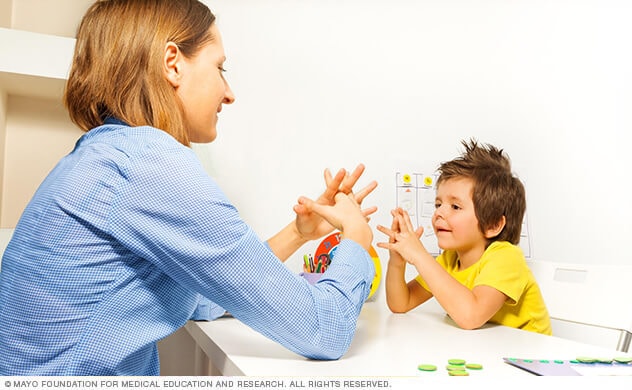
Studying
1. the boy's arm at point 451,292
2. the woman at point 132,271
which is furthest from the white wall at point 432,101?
the woman at point 132,271

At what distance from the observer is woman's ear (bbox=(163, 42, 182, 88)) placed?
2.36 ft

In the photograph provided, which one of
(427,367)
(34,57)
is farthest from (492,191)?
(34,57)

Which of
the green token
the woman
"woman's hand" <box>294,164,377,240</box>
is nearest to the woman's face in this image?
the woman

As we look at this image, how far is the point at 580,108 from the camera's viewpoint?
1759 millimetres

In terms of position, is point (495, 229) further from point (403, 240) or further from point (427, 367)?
point (427, 367)

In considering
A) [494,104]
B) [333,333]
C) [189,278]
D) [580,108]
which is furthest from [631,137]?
[189,278]

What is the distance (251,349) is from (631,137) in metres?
1.54

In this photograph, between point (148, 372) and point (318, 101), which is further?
point (318, 101)

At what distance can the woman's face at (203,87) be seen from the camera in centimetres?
76

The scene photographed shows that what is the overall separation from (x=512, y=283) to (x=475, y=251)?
19 cm

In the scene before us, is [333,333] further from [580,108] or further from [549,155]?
[580,108]

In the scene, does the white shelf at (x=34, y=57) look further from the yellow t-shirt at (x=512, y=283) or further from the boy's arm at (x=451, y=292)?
the yellow t-shirt at (x=512, y=283)

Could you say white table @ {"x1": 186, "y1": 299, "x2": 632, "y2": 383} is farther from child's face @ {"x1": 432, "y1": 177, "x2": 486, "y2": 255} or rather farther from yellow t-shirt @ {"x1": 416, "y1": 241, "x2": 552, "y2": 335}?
child's face @ {"x1": 432, "y1": 177, "x2": 486, "y2": 255}

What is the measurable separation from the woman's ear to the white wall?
63 centimetres
